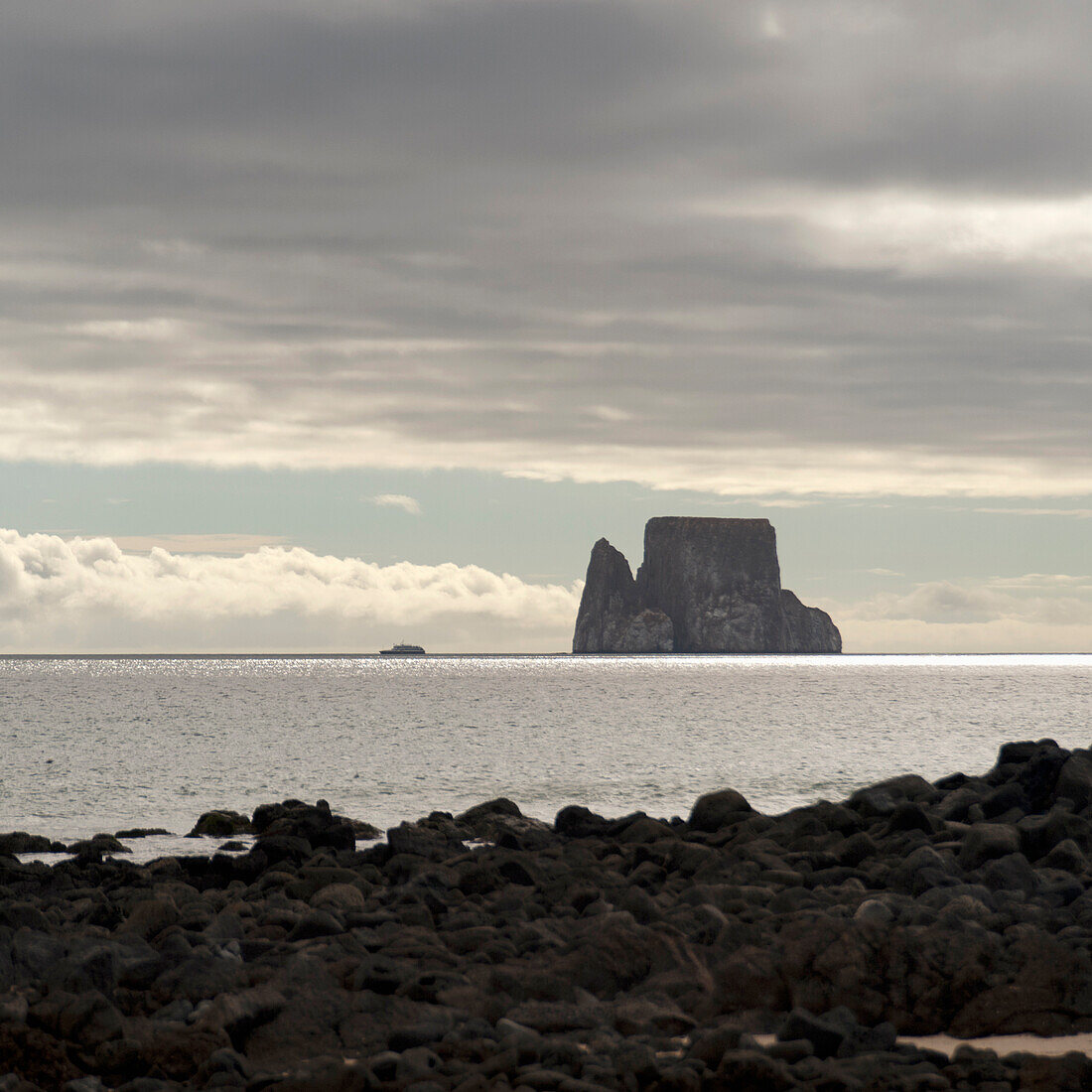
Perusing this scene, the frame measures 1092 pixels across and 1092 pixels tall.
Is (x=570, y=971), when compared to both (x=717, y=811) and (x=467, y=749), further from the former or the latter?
(x=467, y=749)

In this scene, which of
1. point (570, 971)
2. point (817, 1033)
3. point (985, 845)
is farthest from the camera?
point (985, 845)

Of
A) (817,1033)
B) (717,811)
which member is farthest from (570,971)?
(717,811)

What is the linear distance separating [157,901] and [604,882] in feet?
16.0

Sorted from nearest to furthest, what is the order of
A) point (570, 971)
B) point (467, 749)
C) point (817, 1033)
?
point (817, 1033) < point (570, 971) < point (467, 749)

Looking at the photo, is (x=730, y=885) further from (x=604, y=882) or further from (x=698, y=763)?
(x=698, y=763)

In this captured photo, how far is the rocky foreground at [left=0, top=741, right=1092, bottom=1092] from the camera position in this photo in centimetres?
848

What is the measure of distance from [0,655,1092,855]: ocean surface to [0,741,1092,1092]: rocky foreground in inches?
422

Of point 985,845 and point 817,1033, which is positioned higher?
point 985,845

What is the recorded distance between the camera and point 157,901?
43.4 ft

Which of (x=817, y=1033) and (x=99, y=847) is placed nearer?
(x=817, y=1033)

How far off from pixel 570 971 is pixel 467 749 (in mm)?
38681

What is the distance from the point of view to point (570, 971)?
1079cm

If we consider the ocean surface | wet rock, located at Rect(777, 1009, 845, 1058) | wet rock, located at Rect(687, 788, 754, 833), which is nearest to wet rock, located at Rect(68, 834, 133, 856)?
the ocean surface

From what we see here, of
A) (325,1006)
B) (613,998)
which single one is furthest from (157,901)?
(613,998)
